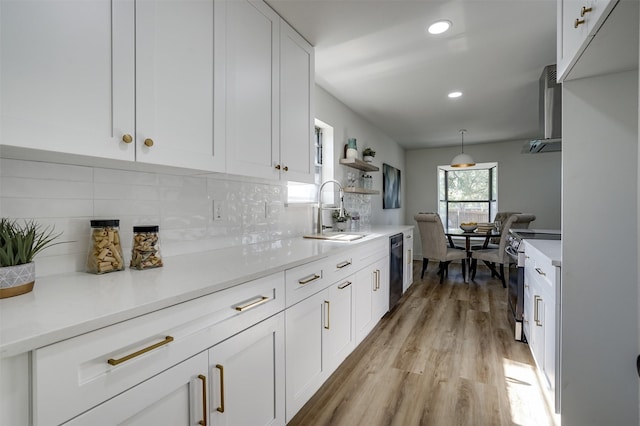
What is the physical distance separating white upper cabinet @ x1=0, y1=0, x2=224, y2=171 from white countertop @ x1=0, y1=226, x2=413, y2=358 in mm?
434

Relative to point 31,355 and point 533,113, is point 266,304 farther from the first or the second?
point 533,113

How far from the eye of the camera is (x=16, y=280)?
0.87 m

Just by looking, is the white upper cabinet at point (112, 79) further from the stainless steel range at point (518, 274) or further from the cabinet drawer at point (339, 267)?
the stainless steel range at point (518, 274)

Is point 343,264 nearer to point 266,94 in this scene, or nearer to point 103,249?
point 266,94

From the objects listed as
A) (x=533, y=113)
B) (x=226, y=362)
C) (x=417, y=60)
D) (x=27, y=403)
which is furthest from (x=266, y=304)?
(x=533, y=113)

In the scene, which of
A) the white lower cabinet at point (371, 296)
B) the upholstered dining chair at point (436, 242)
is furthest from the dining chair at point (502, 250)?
the white lower cabinet at point (371, 296)

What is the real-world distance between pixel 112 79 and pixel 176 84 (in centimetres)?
A: 27

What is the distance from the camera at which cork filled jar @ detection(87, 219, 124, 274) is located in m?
1.18

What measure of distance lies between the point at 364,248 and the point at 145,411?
183 cm

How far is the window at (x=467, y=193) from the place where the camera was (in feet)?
20.3

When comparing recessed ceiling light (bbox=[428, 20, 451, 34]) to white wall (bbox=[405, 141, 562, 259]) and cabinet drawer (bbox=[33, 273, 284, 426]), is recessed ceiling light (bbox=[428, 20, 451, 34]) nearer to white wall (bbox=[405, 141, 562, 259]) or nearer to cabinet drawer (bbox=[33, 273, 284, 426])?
cabinet drawer (bbox=[33, 273, 284, 426])

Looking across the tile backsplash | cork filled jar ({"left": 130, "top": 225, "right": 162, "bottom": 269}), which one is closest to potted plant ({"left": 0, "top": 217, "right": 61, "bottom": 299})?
the tile backsplash

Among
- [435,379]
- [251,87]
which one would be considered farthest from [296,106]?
[435,379]

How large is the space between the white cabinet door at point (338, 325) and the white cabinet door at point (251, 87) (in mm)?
845
